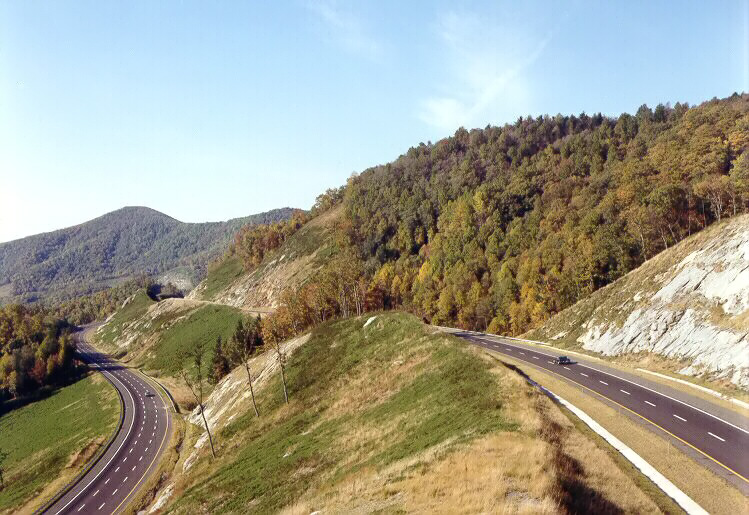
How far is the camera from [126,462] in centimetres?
6025

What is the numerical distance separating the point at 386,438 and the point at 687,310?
3769cm

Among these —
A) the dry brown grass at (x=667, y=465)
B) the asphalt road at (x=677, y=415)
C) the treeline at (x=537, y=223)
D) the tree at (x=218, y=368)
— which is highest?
the treeline at (x=537, y=223)

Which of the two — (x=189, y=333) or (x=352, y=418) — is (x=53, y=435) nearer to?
(x=189, y=333)

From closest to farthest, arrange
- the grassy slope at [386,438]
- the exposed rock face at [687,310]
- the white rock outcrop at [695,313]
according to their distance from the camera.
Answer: the grassy slope at [386,438], the white rock outcrop at [695,313], the exposed rock face at [687,310]

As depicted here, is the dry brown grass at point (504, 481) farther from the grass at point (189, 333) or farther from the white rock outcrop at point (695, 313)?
the grass at point (189, 333)

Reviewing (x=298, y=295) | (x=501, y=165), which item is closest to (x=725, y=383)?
(x=298, y=295)

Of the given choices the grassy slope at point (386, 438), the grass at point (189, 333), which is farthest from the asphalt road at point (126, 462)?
the grass at point (189, 333)

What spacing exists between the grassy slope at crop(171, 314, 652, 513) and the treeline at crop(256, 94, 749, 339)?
33240mm

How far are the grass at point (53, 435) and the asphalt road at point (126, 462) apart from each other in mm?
3298

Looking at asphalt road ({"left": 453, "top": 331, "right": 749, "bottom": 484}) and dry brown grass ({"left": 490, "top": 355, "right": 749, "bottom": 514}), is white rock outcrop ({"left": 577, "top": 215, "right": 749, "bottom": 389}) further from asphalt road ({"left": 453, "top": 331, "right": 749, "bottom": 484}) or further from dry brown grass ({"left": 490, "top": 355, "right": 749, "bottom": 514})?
dry brown grass ({"left": 490, "top": 355, "right": 749, "bottom": 514})

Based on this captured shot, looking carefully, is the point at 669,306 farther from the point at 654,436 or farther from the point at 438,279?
the point at 438,279

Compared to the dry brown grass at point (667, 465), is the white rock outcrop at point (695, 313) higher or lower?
higher

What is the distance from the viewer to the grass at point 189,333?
4710 inches

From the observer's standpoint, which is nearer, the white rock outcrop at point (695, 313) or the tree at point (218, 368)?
the white rock outcrop at point (695, 313)
